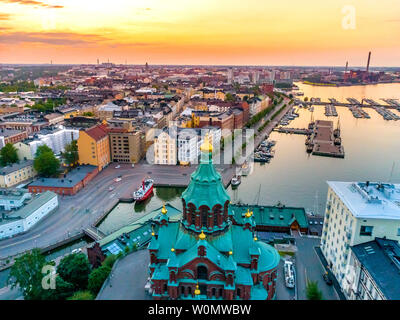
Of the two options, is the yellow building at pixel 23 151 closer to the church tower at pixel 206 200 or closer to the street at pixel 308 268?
the church tower at pixel 206 200

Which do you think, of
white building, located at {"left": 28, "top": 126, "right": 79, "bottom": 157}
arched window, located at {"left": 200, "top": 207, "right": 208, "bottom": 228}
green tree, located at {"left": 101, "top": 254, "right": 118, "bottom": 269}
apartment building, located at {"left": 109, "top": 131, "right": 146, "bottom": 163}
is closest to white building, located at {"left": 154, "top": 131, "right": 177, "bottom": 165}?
apartment building, located at {"left": 109, "top": 131, "right": 146, "bottom": 163}

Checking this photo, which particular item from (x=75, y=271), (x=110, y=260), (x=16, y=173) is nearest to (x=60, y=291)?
(x=75, y=271)

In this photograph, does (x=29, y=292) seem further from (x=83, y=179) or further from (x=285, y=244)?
(x=83, y=179)

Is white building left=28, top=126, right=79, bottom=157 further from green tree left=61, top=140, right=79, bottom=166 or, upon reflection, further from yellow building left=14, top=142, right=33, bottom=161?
green tree left=61, top=140, right=79, bottom=166

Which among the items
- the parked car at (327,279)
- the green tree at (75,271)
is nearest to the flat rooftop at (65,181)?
the green tree at (75,271)

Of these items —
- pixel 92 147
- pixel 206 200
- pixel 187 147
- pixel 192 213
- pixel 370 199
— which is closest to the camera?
pixel 206 200

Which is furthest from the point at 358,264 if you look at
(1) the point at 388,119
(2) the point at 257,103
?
(1) the point at 388,119

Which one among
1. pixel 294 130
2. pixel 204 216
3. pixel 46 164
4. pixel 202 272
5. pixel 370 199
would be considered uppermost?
pixel 204 216

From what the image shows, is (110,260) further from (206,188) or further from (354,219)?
(354,219)
